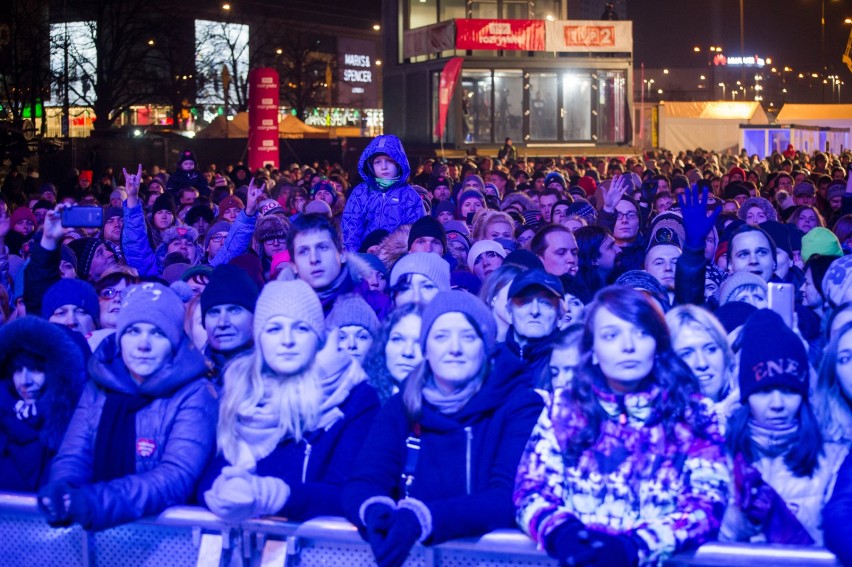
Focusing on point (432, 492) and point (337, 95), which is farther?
point (337, 95)

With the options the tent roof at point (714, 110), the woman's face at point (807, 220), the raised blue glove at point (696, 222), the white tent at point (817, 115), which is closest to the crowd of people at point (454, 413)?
the raised blue glove at point (696, 222)

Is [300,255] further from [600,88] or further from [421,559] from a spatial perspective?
[600,88]

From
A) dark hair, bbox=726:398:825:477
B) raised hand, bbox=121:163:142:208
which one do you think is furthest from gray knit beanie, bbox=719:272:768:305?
raised hand, bbox=121:163:142:208

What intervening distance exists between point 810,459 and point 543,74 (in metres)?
33.5

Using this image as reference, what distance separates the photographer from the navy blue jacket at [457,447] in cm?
369

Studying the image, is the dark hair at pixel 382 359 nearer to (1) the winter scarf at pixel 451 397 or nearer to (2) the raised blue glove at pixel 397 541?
A: (1) the winter scarf at pixel 451 397

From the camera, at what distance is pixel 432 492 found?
3.71 meters

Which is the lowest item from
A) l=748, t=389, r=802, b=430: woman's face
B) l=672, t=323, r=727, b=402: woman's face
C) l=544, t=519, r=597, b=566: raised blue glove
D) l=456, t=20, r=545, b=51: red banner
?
l=544, t=519, r=597, b=566: raised blue glove

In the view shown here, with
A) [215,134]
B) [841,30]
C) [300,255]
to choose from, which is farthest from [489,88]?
[841,30]

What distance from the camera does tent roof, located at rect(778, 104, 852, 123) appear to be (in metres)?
45.2

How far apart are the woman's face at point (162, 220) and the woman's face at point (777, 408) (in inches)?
313

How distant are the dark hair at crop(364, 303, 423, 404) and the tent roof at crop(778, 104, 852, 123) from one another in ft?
139

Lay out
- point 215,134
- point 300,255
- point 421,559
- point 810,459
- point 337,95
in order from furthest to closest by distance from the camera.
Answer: point 337,95
point 215,134
point 300,255
point 810,459
point 421,559

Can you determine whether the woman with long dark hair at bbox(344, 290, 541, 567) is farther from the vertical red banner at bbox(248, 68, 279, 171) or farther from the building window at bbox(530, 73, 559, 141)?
the building window at bbox(530, 73, 559, 141)
